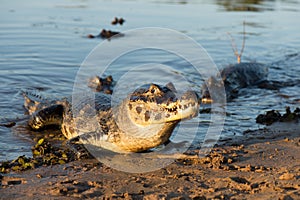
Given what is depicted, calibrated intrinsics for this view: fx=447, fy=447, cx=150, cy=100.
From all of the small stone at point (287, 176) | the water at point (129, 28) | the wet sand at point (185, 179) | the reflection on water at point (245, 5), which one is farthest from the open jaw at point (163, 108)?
the reflection on water at point (245, 5)

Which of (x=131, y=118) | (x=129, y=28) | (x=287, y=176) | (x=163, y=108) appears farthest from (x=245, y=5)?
(x=287, y=176)

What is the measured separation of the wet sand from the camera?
3.97 metres

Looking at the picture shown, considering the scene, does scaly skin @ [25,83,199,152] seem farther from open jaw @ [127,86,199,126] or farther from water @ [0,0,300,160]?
water @ [0,0,300,160]

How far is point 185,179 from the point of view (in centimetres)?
432

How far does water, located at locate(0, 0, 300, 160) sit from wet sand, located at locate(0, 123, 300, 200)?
1015 mm

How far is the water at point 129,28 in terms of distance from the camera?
7.74 m

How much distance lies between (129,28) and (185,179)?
35.0ft

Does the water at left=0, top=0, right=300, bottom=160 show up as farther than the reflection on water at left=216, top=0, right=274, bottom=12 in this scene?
No

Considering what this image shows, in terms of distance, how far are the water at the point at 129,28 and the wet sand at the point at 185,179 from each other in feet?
3.33

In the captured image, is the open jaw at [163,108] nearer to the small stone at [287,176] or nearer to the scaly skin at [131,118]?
the scaly skin at [131,118]

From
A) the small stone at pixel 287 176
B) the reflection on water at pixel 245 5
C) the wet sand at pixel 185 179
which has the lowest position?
the wet sand at pixel 185 179

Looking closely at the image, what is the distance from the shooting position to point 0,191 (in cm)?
414

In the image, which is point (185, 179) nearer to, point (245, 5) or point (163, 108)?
point (163, 108)

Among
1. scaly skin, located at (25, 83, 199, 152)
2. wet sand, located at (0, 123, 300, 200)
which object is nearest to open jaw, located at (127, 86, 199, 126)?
scaly skin, located at (25, 83, 199, 152)
